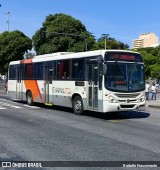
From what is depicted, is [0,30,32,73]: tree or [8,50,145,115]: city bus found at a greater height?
[0,30,32,73]: tree

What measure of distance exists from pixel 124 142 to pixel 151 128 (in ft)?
10.8

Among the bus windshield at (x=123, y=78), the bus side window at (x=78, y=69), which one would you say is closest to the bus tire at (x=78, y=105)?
the bus side window at (x=78, y=69)

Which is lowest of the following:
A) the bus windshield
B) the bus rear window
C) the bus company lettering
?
the bus company lettering

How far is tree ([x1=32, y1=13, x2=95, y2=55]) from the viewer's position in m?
51.7

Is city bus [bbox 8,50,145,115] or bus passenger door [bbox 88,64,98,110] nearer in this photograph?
city bus [bbox 8,50,145,115]

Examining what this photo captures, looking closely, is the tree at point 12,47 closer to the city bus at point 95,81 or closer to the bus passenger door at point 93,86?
the city bus at point 95,81

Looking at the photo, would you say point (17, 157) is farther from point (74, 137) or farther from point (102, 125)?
point (102, 125)

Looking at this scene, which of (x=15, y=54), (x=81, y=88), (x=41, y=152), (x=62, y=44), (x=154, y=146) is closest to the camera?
(x=41, y=152)

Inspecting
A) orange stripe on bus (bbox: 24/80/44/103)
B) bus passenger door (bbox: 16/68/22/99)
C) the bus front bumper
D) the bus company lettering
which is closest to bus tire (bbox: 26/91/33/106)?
orange stripe on bus (bbox: 24/80/44/103)

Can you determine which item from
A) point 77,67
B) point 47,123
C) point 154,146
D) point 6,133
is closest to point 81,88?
point 77,67

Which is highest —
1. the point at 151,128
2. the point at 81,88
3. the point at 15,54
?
the point at 15,54

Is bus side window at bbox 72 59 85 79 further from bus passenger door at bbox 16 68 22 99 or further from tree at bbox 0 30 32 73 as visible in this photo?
tree at bbox 0 30 32 73

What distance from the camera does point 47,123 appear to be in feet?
46.6

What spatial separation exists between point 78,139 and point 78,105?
688cm
